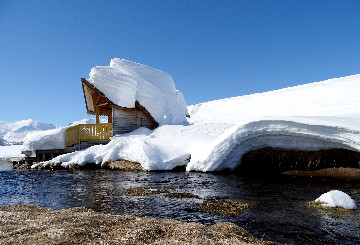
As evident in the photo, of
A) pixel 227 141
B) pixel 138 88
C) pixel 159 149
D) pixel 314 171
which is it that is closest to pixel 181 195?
pixel 227 141

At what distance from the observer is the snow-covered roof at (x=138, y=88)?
71.5 feet

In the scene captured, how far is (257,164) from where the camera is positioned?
12594mm

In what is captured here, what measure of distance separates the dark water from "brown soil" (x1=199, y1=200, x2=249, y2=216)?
188 millimetres

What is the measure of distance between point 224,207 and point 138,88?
60.7 feet

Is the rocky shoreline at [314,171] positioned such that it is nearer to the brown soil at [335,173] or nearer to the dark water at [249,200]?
the brown soil at [335,173]

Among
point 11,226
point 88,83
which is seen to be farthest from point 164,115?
point 11,226

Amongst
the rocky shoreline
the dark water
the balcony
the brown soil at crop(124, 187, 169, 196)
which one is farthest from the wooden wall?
the brown soil at crop(124, 187, 169, 196)

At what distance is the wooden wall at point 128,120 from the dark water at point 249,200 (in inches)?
484

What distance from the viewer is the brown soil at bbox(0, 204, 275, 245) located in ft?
11.3

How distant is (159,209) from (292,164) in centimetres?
810

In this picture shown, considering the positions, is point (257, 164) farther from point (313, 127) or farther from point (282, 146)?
point (313, 127)

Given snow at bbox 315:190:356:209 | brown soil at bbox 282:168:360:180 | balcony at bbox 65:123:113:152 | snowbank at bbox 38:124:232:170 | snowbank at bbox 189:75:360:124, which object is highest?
snowbank at bbox 189:75:360:124

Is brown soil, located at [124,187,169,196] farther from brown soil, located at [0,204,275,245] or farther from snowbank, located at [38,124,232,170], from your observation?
snowbank, located at [38,124,232,170]

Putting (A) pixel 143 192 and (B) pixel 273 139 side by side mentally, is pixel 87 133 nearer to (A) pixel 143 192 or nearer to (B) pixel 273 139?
(A) pixel 143 192
